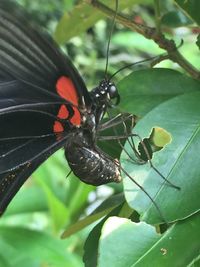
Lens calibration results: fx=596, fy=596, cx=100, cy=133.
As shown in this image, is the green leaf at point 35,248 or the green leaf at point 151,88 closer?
the green leaf at point 151,88

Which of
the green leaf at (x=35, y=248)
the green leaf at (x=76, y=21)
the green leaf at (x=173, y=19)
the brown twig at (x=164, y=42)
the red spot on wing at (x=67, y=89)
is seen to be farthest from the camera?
the green leaf at (x=35, y=248)

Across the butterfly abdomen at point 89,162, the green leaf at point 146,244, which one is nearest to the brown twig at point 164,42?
the butterfly abdomen at point 89,162

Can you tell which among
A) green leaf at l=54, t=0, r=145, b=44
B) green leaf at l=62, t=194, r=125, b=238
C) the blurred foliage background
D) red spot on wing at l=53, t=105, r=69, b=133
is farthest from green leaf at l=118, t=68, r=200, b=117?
green leaf at l=54, t=0, r=145, b=44

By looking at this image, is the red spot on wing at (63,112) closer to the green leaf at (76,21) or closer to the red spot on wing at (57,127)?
the red spot on wing at (57,127)

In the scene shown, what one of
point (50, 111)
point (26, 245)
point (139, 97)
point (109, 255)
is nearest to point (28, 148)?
point (50, 111)

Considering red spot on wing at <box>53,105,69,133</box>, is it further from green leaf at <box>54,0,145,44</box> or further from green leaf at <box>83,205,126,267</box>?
green leaf at <box>54,0,145,44</box>

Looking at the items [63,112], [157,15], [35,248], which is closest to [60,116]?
[63,112]
